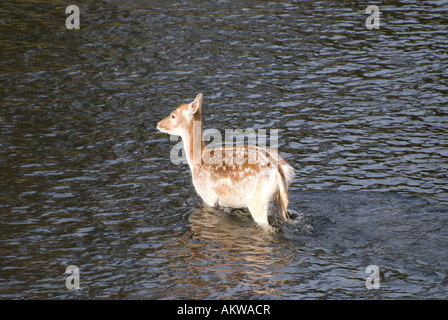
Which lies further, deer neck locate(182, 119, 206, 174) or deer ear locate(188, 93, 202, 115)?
deer neck locate(182, 119, 206, 174)

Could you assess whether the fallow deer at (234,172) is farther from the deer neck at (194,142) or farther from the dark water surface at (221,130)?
the dark water surface at (221,130)

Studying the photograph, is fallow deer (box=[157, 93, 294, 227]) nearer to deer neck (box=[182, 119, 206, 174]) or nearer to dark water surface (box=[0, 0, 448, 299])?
deer neck (box=[182, 119, 206, 174])

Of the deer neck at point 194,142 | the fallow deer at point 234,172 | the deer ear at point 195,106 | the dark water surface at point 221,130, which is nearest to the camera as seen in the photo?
the dark water surface at point 221,130

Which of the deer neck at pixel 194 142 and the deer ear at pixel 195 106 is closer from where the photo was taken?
the deer ear at pixel 195 106

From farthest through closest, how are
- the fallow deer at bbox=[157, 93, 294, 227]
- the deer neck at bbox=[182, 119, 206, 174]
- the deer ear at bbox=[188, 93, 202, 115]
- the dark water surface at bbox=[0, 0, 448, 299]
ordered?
the deer neck at bbox=[182, 119, 206, 174]
the deer ear at bbox=[188, 93, 202, 115]
the fallow deer at bbox=[157, 93, 294, 227]
the dark water surface at bbox=[0, 0, 448, 299]

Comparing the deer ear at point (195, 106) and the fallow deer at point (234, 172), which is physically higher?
the deer ear at point (195, 106)

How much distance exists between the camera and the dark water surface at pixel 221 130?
8.79 m

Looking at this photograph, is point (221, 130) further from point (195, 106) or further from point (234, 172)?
point (234, 172)

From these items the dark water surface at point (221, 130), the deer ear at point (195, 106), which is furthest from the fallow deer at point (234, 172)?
the dark water surface at point (221, 130)

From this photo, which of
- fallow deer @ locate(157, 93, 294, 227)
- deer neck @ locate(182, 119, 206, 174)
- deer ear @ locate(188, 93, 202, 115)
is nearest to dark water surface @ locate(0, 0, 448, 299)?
fallow deer @ locate(157, 93, 294, 227)

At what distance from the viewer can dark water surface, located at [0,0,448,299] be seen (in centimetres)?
879

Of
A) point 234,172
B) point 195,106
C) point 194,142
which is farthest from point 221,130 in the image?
point 234,172

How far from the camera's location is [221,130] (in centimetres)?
1340

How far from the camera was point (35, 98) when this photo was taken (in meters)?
14.8
